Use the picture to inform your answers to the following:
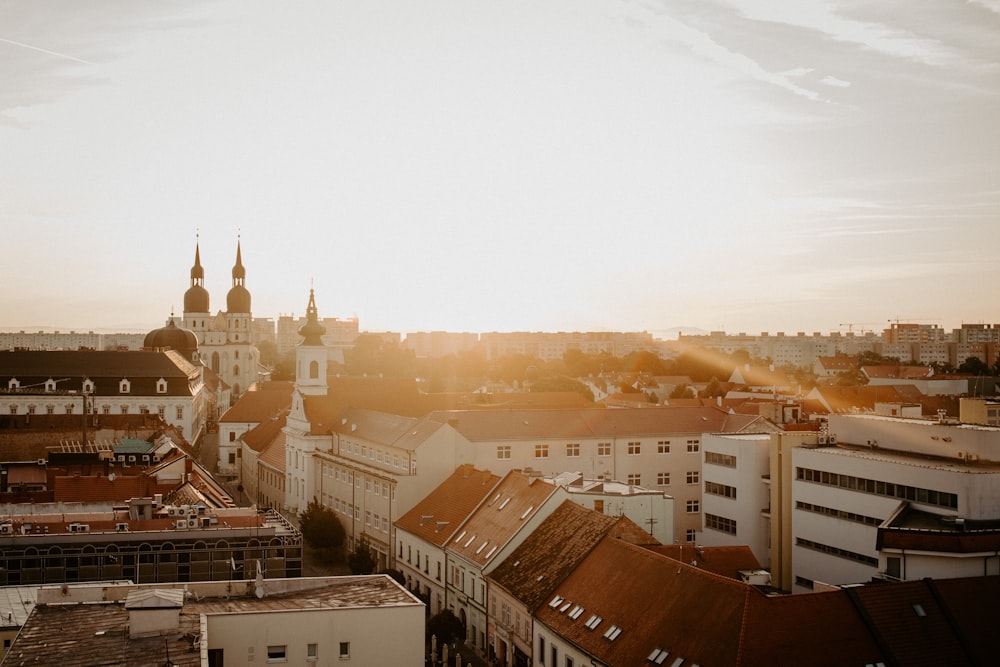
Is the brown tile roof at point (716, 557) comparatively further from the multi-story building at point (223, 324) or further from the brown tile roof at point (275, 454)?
the multi-story building at point (223, 324)

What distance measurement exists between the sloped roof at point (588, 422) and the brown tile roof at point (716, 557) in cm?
1953

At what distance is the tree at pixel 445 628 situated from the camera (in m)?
39.0

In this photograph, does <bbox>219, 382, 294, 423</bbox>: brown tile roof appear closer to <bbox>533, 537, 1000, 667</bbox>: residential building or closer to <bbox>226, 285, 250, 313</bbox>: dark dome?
<bbox>226, 285, 250, 313</bbox>: dark dome

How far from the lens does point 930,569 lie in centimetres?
3108

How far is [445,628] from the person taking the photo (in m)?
39.2

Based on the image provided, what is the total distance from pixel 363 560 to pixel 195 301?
100845 millimetres

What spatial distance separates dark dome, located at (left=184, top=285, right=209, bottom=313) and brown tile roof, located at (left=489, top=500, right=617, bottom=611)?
372 ft

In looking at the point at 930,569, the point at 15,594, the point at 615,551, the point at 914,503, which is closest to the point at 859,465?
the point at 914,503

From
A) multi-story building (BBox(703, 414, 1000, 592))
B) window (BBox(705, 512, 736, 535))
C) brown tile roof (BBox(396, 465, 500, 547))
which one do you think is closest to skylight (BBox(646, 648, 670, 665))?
multi-story building (BBox(703, 414, 1000, 592))

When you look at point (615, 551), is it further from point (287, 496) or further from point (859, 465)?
point (287, 496)

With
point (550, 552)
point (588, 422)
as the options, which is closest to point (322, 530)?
point (588, 422)

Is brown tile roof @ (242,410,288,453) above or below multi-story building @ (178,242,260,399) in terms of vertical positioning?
below

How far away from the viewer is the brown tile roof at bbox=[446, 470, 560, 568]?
39.4 metres

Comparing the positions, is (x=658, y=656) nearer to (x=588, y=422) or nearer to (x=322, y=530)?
(x=322, y=530)
